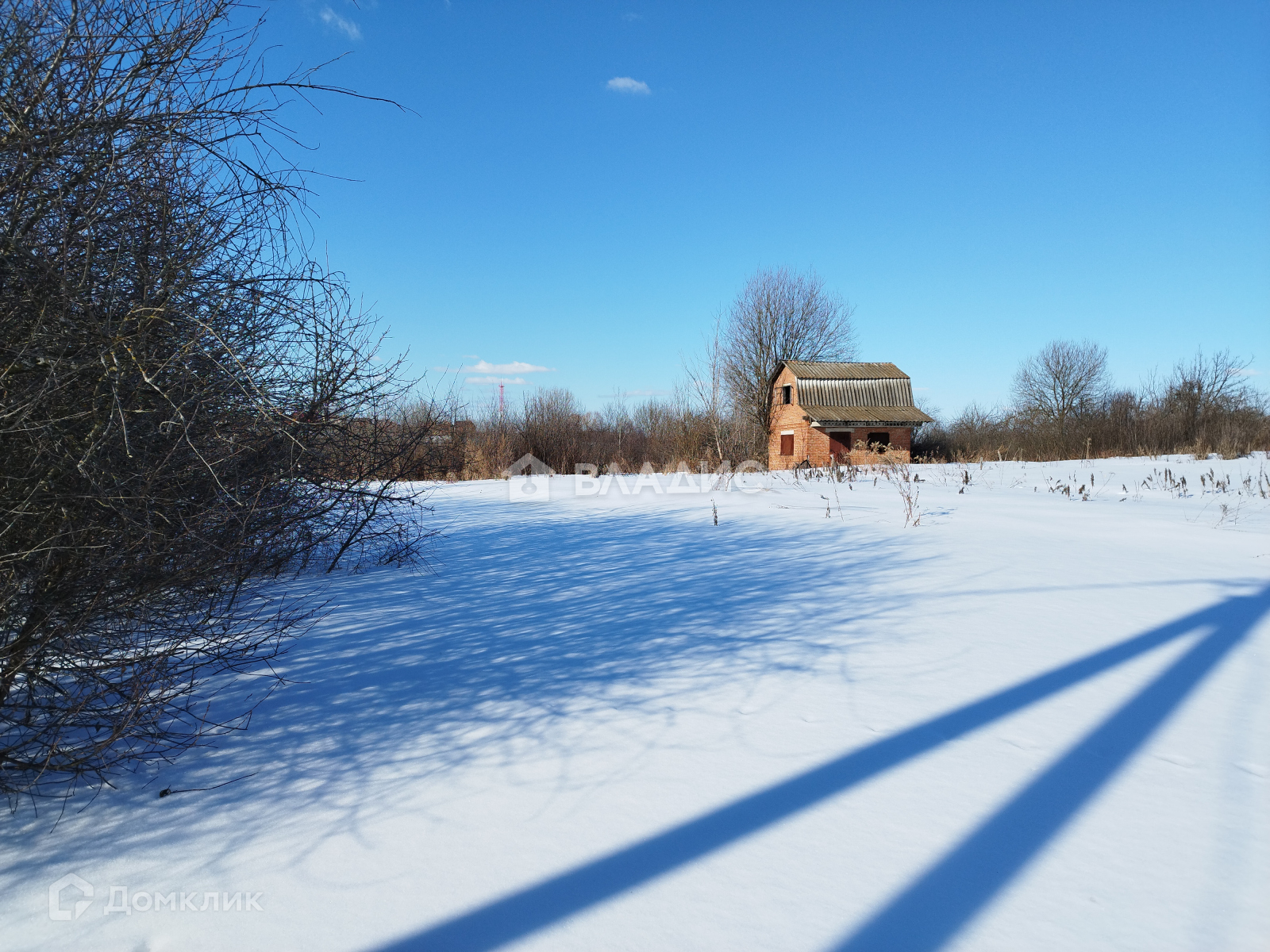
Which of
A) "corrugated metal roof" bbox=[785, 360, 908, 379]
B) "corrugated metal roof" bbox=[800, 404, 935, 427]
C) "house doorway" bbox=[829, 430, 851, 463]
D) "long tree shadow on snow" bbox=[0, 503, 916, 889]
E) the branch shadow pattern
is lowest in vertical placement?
the branch shadow pattern

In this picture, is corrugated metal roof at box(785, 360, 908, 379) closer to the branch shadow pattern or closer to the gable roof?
the gable roof

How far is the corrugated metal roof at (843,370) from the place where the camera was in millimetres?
26656

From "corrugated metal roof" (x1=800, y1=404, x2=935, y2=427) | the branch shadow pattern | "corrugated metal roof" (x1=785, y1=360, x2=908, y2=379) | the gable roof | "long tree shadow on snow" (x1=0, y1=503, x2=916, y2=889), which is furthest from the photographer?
"corrugated metal roof" (x1=785, y1=360, x2=908, y2=379)

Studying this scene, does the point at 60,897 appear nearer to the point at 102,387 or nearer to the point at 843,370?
the point at 102,387

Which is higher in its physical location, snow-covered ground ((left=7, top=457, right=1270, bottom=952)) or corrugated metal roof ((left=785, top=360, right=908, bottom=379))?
corrugated metal roof ((left=785, top=360, right=908, bottom=379))

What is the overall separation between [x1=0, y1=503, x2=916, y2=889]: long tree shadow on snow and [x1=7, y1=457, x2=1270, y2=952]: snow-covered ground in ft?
0.05

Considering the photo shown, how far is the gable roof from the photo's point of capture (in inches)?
1039

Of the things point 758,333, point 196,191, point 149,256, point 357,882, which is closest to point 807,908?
point 357,882

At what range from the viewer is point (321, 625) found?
365 centimetres

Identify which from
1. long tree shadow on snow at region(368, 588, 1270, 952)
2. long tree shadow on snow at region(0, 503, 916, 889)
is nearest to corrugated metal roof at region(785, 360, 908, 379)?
long tree shadow on snow at region(0, 503, 916, 889)

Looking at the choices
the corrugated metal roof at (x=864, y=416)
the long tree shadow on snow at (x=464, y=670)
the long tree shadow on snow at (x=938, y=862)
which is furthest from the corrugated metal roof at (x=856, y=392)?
the long tree shadow on snow at (x=938, y=862)

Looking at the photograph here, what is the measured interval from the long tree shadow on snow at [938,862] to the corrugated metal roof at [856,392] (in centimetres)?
2465

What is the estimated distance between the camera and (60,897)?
1.52 meters

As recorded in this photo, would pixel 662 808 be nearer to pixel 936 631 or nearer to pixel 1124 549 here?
pixel 936 631
